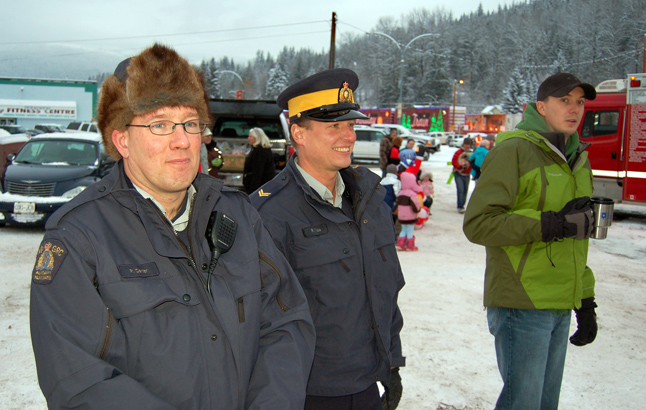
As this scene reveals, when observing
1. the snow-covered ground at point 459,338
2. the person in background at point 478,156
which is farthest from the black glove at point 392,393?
the person in background at point 478,156

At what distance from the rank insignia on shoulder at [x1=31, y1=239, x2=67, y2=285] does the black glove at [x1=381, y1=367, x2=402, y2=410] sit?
160 cm

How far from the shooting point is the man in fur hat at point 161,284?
1296mm

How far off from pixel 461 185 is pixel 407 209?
4526 millimetres

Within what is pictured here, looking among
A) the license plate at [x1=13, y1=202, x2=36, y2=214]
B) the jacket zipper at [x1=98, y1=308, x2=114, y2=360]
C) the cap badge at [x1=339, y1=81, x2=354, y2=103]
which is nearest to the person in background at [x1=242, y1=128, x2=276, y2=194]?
the license plate at [x1=13, y1=202, x2=36, y2=214]

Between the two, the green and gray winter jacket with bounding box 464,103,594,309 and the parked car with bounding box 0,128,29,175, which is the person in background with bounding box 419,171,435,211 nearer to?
the green and gray winter jacket with bounding box 464,103,594,309

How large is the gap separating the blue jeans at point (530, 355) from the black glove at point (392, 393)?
64cm

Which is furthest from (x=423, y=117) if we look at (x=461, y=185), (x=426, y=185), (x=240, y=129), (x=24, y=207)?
(x=24, y=207)

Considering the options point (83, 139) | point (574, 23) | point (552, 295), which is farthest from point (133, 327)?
point (574, 23)

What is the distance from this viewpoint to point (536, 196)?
8.51 ft

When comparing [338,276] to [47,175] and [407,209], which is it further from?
[47,175]

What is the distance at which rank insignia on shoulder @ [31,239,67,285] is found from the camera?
1.31 metres

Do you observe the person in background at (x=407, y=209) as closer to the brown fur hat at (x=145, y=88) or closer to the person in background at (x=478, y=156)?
the person in background at (x=478, y=156)

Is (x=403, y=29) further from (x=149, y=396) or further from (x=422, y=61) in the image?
(x=149, y=396)

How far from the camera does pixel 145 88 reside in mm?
1604
